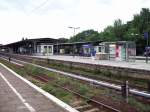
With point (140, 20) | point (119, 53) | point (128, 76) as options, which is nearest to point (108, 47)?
point (119, 53)

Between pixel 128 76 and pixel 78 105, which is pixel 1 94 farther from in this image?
pixel 128 76

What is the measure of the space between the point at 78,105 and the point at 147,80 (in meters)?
8.09

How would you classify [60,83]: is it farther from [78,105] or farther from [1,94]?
[78,105]

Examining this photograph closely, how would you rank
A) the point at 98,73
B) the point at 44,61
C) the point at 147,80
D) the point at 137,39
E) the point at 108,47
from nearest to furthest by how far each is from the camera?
the point at 147,80
the point at 98,73
the point at 108,47
the point at 44,61
the point at 137,39

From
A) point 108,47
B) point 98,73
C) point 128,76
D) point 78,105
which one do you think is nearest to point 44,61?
point 108,47

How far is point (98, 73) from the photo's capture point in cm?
2641

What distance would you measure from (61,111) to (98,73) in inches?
629

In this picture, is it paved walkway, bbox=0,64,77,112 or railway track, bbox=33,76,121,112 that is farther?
railway track, bbox=33,76,121,112

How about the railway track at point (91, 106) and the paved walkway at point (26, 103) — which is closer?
the paved walkway at point (26, 103)

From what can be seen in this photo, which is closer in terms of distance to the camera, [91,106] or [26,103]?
[91,106]

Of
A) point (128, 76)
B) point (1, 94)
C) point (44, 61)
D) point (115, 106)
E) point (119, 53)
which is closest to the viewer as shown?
point (115, 106)

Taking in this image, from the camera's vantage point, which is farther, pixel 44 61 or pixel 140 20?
pixel 140 20

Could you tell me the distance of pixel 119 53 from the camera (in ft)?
108

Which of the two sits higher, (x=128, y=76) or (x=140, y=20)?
(x=140, y=20)
